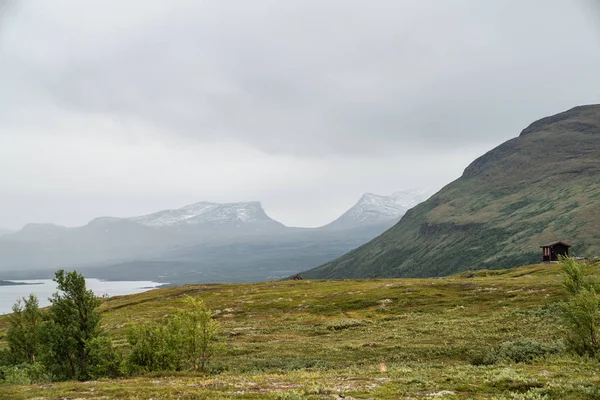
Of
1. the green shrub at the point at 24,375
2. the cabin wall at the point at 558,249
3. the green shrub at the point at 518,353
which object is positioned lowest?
the green shrub at the point at 518,353

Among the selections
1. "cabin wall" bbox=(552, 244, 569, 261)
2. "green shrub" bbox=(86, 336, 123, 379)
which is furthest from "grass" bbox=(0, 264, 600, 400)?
"cabin wall" bbox=(552, 244, 569, 261)

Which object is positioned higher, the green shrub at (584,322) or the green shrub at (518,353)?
the green shrub at (584,322)

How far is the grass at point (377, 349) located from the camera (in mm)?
22578

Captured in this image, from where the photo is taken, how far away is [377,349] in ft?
146

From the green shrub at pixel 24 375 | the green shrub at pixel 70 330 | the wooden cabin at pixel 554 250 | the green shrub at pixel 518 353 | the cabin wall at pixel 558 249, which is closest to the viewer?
the green shrub at pixel 24 375

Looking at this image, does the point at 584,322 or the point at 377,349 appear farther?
the point at 377,349

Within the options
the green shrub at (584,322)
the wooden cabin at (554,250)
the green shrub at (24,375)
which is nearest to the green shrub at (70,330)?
the green shrub at (24,375)

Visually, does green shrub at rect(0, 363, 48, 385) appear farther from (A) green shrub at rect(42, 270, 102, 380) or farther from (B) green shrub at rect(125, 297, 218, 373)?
(B) green shrub at rect(125, 297, 218, 373)

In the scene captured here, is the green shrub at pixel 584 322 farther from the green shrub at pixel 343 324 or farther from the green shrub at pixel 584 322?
the green shrub at pixel 343 324

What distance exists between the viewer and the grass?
22578 mm

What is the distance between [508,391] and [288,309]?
7387 cm

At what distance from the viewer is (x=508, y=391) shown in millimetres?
21078

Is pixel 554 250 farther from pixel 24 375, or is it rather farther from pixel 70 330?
pixel 24 375

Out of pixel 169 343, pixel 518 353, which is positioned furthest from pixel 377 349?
pixel 169 343
